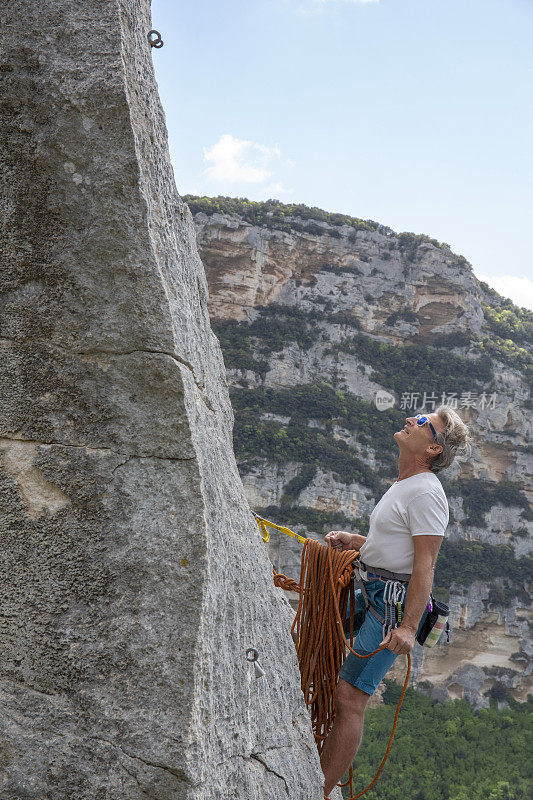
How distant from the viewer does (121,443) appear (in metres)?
1.93

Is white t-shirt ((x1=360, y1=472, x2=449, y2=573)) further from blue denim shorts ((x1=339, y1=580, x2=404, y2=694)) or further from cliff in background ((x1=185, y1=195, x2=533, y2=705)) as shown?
cliff in background ((x1=185, y1=195, x2=533, y2=705))

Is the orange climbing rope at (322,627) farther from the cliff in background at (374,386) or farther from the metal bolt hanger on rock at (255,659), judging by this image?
the cliff in background at (374,386)

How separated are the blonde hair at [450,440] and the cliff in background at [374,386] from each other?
29072 mm

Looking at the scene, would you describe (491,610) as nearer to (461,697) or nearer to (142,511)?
(461,697)

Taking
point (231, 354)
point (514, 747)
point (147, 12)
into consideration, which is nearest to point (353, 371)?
point (231, 354)

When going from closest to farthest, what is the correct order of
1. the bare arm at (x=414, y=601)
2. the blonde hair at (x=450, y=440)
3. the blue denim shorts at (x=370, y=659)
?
the bare arm at (x=414, y=601) → the blue denim shorts at (x=370, y=659) → the blonde hair at (x=450, y=440)

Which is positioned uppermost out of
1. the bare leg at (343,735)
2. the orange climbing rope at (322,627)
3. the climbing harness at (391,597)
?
the climbing harness at (391,597)

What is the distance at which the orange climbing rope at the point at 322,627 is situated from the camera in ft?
9.39

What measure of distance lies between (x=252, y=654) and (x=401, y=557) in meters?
0.82

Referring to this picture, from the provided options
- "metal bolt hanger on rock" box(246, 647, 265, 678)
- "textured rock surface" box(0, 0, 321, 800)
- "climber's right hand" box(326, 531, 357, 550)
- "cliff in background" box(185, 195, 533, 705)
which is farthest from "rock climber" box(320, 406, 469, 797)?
"cliff in background" box(185, 195, 533, 705)

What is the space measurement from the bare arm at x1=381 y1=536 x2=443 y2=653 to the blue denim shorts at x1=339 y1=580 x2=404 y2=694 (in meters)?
0.21

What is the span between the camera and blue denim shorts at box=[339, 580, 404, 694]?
8.84 feet

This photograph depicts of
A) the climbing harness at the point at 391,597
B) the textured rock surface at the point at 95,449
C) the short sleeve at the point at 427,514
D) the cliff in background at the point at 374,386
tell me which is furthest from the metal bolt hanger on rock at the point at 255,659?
the cliff in background at the point at 374,386

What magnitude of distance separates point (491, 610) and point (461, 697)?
492cm
